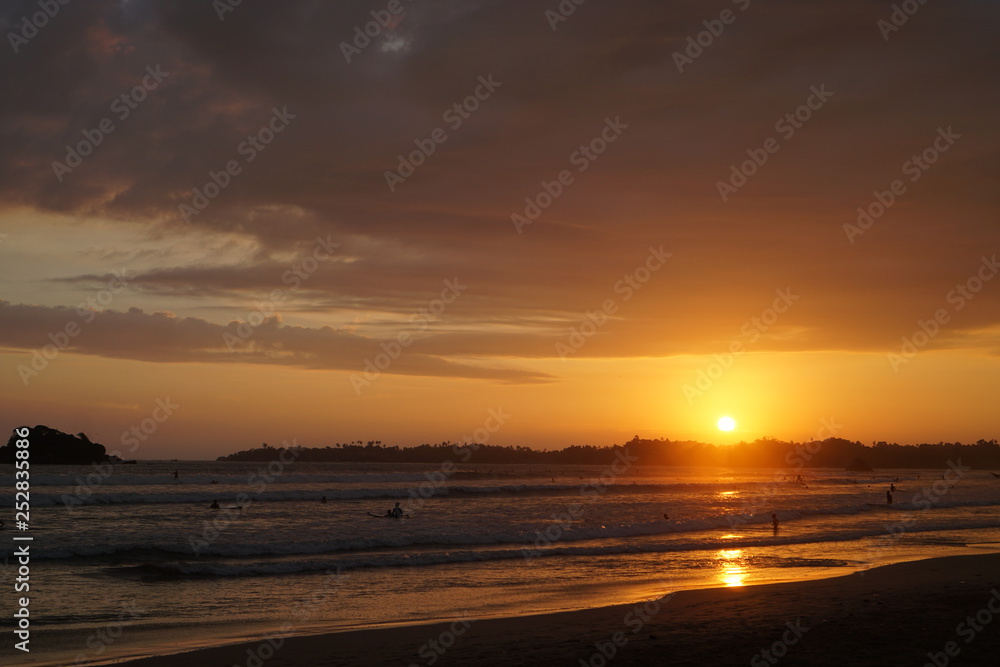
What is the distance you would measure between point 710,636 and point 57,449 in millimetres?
137672

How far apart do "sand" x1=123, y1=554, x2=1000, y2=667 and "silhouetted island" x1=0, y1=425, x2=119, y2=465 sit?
122472mm

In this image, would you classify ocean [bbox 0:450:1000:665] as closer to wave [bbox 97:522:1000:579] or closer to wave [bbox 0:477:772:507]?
wave [bbox 97:522:1000:579]

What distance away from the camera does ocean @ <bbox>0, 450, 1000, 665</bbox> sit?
56.0 ft

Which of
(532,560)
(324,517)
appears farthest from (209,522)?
(532,560)

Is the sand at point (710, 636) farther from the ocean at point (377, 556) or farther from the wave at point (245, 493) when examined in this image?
the wave at point (245, 493)

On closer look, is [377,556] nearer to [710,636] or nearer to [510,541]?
[510,541]

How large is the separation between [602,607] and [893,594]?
6640 millimetres

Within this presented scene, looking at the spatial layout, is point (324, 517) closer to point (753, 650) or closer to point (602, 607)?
point (602, 607)

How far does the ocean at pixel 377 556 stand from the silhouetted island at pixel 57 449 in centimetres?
7765

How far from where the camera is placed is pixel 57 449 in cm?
12694

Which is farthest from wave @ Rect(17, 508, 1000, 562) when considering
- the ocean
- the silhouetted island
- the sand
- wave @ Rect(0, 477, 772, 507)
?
the silhouetted island

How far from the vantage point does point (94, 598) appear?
19594 mm

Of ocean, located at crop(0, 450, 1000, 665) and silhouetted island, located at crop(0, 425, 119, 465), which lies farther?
silhouetted island, located at crop(0, 425, 119, 465)

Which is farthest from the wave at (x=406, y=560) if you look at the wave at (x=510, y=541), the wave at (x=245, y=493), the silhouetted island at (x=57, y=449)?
the silhouetted island at (x=57, y=449)
